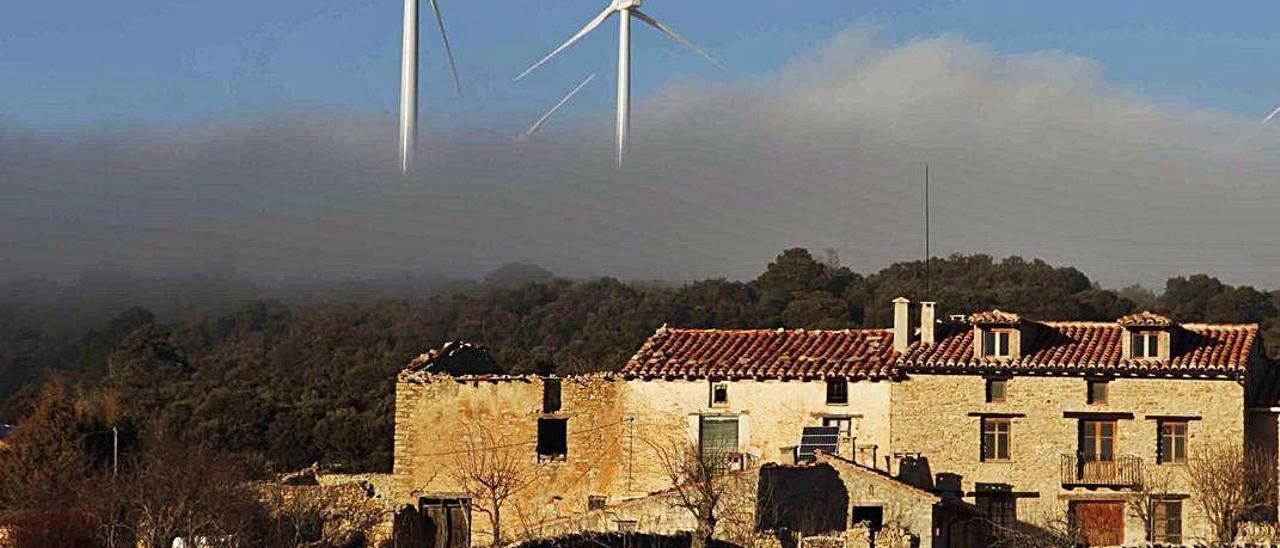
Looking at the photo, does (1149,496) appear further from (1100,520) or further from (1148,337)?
(1148,337)

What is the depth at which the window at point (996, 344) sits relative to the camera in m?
58.4

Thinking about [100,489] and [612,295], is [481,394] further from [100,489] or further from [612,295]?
[612,295]

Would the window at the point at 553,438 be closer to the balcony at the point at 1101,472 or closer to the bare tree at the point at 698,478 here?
the bare tree at the point at 698,478

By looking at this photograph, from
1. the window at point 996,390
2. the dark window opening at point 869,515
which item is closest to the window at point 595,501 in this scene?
the dark window opening at point 869,515

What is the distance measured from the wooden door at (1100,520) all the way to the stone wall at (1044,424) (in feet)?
0.55

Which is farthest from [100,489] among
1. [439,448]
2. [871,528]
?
[871,528]

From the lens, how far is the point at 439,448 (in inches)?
2383

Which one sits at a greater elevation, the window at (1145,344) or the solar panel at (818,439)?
the window at (1145,344)

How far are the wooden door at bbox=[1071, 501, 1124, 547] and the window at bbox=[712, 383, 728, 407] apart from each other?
26.7 ft

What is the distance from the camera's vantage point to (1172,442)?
57094mm

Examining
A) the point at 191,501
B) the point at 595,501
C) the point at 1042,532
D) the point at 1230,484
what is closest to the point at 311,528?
the point at 191,501

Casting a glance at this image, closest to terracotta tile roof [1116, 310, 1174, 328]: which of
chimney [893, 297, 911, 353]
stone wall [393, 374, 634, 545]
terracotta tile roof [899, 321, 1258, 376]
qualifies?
terracotta tile roof [899, 321, 1258, 376]

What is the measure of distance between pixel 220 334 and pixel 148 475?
192ft

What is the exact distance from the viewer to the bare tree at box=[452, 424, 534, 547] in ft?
192
